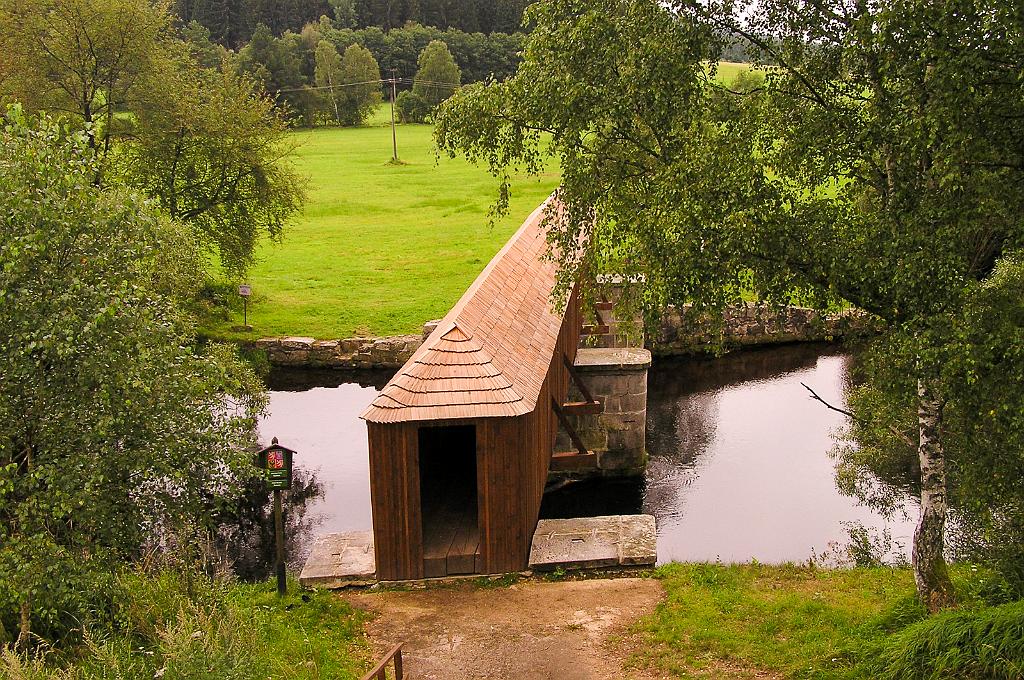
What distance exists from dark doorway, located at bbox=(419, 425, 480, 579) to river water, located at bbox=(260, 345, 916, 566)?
2032 millimetres

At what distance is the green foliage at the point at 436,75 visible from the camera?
71.4 metres

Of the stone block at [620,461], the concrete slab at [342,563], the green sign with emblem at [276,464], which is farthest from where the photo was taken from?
the stone block at [620,461]

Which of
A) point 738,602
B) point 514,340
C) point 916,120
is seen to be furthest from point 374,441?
point 916,120

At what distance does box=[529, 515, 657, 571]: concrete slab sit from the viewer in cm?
1364

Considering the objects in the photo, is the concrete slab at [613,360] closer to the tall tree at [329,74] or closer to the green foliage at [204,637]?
the green foliage at [204,637]

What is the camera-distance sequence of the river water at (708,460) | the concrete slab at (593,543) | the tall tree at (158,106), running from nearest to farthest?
Answer: the concrete slab at (593,543)
the river water at (708,460)
the tall tree at (158,106)

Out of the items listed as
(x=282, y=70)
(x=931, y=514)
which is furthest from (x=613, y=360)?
(x=282, y=70)

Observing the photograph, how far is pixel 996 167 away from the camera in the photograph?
29.4 ft

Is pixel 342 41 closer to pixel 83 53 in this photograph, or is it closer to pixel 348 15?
pixel 348 15

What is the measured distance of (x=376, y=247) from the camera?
132 ft

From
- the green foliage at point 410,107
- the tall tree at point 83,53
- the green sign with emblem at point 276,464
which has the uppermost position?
the green foliage at point 410,107

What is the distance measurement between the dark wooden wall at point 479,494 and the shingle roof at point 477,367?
8.2 inches

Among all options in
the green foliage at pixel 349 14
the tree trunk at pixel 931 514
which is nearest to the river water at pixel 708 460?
the tree trunk at pixel 931 514

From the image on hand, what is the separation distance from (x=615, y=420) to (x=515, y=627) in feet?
33.3
